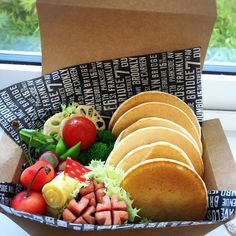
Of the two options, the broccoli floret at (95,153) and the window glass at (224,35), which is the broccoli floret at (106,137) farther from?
the window glass at (224,35)

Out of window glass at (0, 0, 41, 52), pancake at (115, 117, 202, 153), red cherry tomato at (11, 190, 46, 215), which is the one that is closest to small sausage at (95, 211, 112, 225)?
red cherry tomato at (11, 190, 46, 215)

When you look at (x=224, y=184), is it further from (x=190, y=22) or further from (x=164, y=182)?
(x=190, y=22)

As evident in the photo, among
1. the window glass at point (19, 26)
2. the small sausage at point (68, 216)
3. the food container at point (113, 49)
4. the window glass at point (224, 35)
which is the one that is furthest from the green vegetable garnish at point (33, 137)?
the window glass at point (224, 35)

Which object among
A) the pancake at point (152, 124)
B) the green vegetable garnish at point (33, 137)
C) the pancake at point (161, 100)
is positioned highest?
the pancake at point (161, 100)

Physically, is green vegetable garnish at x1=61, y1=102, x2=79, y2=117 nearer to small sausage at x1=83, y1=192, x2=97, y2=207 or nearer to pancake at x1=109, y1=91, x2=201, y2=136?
pancake at x1=109, y1=91, x2=201, y2=136

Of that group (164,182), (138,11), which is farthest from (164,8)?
(164,182)

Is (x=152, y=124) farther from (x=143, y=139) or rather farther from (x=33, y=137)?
(x=33, y=137)
